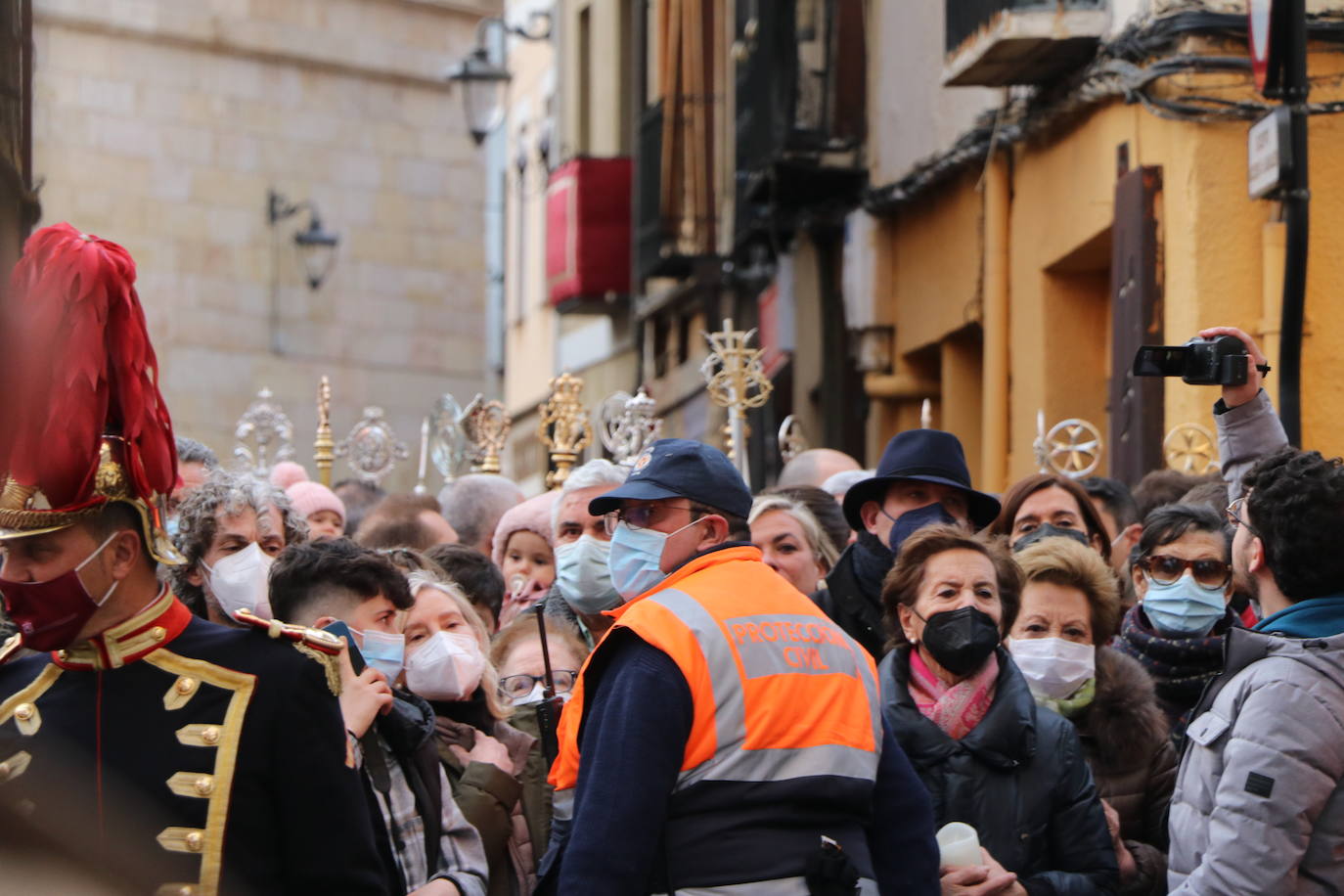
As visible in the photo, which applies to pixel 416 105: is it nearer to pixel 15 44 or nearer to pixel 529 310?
pixel 529 310

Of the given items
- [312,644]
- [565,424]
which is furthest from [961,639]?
[565,424]

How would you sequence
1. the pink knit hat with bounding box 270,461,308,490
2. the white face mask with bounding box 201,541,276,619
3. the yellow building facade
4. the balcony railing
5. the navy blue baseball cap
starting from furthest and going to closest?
Answer: 1. the balcony railing
2. the yellow building facade
3. the pink knit hat with bounding box 270,461,308,490
4. the white face mask with bounding box 201,541,276,619
5. the navy blue baseball cap

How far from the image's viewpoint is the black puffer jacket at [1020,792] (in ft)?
16.9

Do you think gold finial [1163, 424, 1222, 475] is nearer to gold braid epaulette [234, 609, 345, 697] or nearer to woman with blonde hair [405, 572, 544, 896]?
woman with blonde hair [405, 572, 544, 896]

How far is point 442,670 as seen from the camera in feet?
17.1

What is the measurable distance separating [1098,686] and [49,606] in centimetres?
317

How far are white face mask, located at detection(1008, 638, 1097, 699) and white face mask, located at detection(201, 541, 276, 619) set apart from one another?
194 centimetres

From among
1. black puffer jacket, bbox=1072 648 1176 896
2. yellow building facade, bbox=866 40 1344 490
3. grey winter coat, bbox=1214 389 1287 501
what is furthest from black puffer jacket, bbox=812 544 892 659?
yellow building facade, bbox=866 40 1344 490

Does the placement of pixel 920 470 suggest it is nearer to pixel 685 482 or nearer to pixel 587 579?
pixel 587 579

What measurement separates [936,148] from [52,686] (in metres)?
12.3

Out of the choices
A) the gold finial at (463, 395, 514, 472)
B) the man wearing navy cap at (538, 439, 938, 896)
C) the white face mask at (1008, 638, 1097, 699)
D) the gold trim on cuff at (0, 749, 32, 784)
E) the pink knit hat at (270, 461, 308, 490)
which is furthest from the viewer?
the gold finial at (463, 395, 514, 472)

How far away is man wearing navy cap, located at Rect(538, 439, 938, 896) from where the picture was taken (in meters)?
3.95

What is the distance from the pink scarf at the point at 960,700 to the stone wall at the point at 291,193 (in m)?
13.8

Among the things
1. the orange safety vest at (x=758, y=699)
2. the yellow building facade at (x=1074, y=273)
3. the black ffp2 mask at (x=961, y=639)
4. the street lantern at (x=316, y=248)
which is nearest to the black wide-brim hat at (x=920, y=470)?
the black ffp2 mask at (x=961, y=639)
